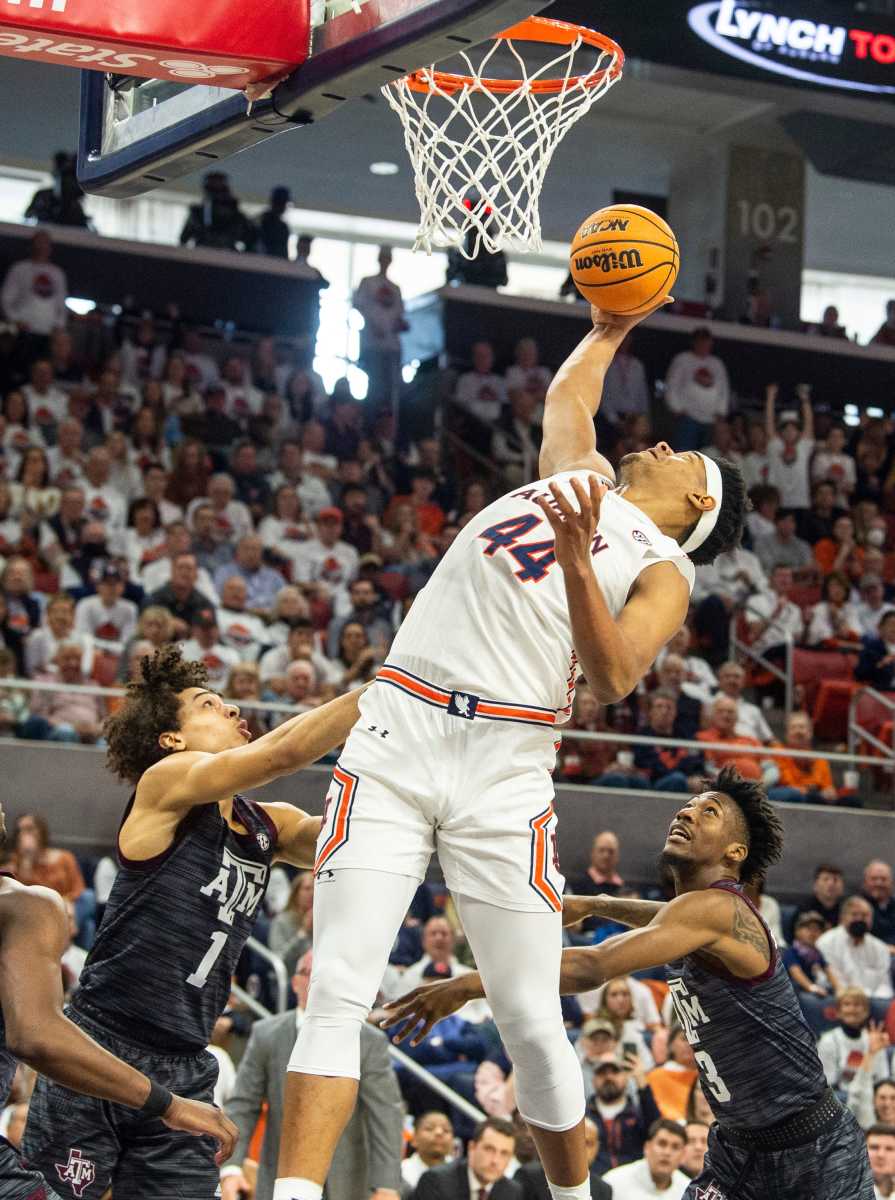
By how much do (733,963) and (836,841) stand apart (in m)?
8.66

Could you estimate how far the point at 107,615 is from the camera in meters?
12.2

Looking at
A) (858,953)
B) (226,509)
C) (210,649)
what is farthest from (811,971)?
(226,509)

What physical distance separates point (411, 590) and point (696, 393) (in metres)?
5.44

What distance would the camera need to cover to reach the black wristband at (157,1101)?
4.13m

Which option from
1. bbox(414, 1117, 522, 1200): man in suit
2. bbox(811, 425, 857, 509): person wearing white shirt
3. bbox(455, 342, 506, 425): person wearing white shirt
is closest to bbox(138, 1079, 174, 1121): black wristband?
bbox(414, 1117, 522, 1200): man in suit

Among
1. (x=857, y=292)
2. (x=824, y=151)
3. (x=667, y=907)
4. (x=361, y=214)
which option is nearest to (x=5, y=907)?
(x=667, y=907)

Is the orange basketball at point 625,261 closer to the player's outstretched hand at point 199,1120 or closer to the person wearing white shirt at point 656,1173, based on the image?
the player's outstretched hand at point 199,1120

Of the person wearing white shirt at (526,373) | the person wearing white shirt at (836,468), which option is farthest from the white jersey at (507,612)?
the person wearing white shirt at (836,468)

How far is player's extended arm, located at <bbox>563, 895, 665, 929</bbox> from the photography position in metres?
4.99

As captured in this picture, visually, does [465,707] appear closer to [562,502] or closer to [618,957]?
[562,502]

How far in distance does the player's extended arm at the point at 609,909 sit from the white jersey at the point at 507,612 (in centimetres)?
90

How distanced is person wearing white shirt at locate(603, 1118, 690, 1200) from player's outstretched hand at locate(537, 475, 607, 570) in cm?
549

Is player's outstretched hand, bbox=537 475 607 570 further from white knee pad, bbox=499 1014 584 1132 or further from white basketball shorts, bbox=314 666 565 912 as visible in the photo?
white knee pad, bbox=499 1014 584 1132

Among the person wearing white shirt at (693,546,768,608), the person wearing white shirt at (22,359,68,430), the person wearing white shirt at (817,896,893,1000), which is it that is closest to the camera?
the person wearing white shirt at (817,896,893,1000)
